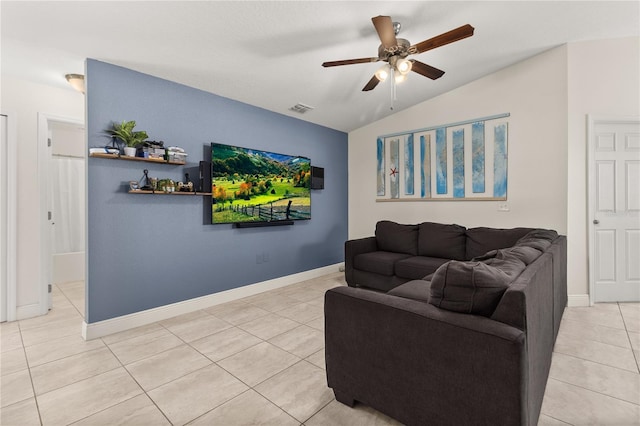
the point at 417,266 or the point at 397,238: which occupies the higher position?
the point at 397,238

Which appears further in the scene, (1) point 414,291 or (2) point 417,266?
(2) point 417,266

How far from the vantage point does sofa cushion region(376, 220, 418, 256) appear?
4336 millimetres

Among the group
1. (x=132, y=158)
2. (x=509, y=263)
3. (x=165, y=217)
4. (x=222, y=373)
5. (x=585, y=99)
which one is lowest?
(x=222, y=373)

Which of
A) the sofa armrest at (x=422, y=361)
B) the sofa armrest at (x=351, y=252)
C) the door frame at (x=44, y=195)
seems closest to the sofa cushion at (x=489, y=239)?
the sofa armrest at (x=351, y=252)

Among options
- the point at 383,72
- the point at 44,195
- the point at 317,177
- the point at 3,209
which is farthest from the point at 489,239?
the point at 3,209

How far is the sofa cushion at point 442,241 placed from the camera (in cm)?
394

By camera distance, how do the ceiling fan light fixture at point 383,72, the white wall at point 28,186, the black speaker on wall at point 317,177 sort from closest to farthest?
1. the ceiling fan light fixture at point 383,72
2. the white wall at point 28,186
3. the black speaker on wall at point 317,177

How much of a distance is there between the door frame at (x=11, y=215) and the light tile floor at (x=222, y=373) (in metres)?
0.27

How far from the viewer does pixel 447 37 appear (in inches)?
89.7

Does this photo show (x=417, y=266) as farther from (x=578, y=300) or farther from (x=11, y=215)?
(x=11, y=215)

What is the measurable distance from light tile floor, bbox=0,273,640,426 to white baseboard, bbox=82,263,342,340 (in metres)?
0.10

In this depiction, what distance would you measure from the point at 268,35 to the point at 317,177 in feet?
8.40

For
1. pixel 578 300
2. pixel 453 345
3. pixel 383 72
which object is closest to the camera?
pixel 453 345

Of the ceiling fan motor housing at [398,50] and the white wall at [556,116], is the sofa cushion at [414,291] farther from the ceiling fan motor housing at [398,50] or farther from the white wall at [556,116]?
the white wall at [556,116]
